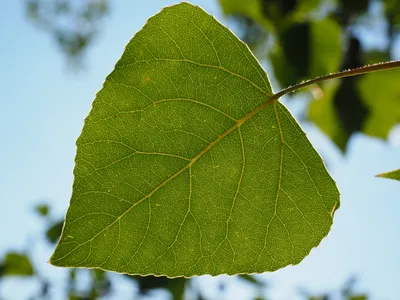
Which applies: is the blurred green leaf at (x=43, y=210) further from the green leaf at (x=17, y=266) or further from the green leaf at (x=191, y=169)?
the green leaf at (x=191, y=169)

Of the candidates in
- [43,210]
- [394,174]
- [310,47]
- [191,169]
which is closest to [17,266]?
[43,210]

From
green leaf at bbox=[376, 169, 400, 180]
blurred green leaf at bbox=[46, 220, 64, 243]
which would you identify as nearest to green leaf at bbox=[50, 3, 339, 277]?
green leaf at bbox=[376, 169, 400, 180]

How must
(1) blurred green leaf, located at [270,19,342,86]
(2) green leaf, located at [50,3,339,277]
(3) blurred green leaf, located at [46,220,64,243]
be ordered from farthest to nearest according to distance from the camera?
(3) blurred green leaf, located at [46,220,64,243] → (1) blurred green leaf, located at [270,19,342,86] → (2) green leaf, located at [50,3,339,277]

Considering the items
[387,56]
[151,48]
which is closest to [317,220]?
[151,48]

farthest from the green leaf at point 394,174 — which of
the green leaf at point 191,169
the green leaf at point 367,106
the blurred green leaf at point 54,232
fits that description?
the blurred green leaf at point 54,232

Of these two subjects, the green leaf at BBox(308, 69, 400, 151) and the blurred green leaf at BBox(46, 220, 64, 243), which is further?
the blurred green leaf at BBox(46, 220, 64, 243)

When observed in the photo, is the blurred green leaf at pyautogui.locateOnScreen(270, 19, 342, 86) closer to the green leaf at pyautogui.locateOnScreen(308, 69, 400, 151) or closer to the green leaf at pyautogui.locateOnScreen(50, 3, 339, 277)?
the green leaf at pyautogui.locateOnScreen(308, 69, 400, 151)

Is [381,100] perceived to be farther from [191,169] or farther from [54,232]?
[54,232]
